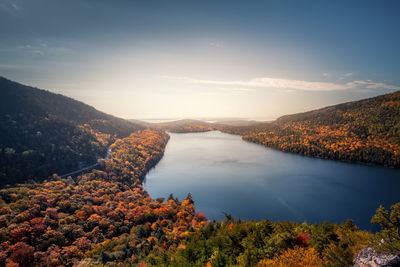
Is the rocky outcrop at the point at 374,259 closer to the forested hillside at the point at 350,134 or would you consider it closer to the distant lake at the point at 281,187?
the distant lake at the point at 281,187

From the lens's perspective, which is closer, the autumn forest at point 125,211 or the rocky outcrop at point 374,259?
the rocky outcrop at point 374,259

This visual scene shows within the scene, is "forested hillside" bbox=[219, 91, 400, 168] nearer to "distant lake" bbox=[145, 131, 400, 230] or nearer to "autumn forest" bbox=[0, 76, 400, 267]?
"autumn forest" bbox=[0, 76, 400, 267]

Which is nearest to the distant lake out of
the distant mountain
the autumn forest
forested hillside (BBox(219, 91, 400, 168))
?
the autumn forest

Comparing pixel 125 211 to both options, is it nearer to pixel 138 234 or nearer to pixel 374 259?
pixel 138 234

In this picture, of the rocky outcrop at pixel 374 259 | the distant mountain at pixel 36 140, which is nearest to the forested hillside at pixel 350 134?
the rocky outcrop at pixel 374 259

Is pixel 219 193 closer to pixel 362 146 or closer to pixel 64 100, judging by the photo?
pixel 362 146

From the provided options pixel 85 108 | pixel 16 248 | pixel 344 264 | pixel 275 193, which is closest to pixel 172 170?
pixel 275 193
